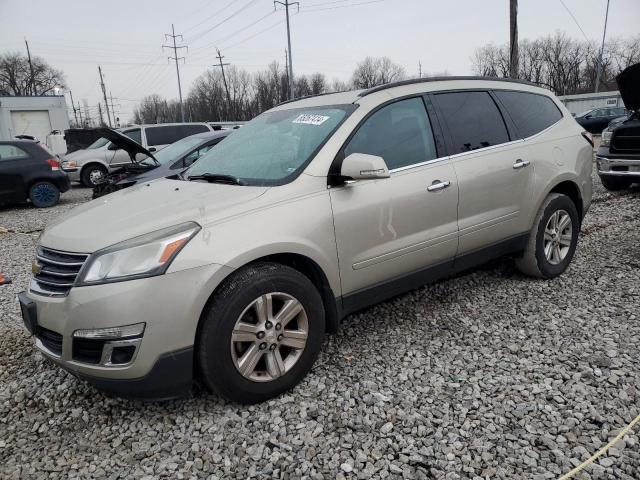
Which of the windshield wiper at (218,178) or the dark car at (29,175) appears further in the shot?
the dark car at (29,175)

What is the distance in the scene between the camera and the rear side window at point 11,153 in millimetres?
10469

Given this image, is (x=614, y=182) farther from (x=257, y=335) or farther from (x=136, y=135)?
(x=136, y=135)

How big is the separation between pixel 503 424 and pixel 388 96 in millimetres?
2201

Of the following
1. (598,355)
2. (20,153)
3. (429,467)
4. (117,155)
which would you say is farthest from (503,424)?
(117,155)

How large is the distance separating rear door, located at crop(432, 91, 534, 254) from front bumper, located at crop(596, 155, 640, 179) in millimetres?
5400

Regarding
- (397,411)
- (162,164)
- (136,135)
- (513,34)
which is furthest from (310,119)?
(513,34)

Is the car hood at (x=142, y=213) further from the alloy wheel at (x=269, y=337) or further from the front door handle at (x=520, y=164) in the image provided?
the front door handle at (x=520, y=164)

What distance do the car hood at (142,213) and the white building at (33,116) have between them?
36121mm

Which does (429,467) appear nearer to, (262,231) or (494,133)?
(262,231)


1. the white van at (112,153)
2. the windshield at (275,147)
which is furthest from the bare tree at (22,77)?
the windshield at (275,147)

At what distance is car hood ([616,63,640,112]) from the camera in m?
7.73

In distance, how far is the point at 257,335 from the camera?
257 centimetres

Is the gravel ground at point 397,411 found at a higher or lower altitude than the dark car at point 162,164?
lower

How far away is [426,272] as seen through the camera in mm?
3428
